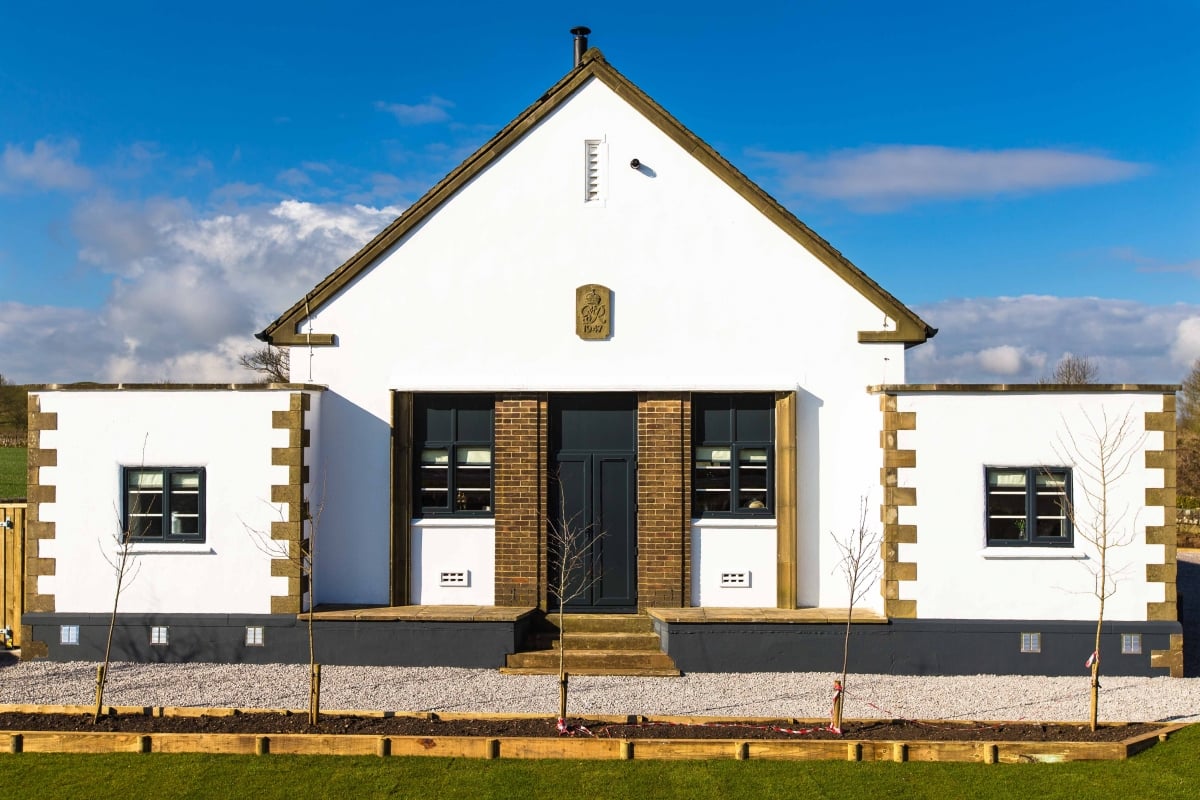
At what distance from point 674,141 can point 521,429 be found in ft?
14.7

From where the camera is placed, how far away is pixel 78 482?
12.4m

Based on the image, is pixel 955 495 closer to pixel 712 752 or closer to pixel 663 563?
pixel 663 563

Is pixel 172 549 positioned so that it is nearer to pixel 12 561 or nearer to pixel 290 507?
pixel 290 507

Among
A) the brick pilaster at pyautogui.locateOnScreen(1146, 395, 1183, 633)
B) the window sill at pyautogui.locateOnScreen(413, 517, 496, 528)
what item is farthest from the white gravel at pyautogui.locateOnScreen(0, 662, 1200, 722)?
the window sill at pyautogui.locateOnScreen(413, 517, 496, 528)

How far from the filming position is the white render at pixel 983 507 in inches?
471

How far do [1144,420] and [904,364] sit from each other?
3.02m

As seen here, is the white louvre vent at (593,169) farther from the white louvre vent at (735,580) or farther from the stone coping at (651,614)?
the stone coping at (651,614)

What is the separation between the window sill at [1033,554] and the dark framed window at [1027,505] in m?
0.06

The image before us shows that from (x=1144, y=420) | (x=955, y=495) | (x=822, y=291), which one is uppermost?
(x=822, y=291)

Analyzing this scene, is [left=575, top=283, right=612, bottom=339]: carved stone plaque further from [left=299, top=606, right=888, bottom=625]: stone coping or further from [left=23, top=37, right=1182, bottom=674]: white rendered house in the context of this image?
[left=299, top=606, right=888, bottom=625]: stone coping

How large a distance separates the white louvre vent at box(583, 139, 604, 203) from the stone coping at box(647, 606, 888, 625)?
5.71 m

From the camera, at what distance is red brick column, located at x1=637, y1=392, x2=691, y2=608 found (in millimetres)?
12820

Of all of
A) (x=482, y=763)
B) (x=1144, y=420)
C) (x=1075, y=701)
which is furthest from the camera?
(x=1144, y=420)

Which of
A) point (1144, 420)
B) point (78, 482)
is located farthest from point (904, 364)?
point (78, 482)
